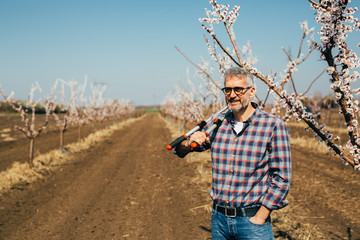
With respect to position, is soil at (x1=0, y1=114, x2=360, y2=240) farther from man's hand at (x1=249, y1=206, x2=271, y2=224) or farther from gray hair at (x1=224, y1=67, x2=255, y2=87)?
gray hair at (x1=224, y1=67, x2=255, y2=87)

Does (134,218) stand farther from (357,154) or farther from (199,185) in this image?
(357,154)

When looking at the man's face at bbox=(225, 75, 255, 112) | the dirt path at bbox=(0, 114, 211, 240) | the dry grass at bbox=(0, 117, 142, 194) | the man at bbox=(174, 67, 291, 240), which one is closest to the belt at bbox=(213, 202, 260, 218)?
the man at bbox=(174, 67, 291, 240)

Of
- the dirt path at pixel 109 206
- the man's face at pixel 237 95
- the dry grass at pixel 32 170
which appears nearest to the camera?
the man's face at pixel 237 95

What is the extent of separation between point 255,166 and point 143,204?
17.8 ft

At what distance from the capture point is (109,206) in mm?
6902

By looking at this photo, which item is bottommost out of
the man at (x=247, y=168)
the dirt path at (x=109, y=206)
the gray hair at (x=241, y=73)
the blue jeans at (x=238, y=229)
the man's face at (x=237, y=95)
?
the dirt path at (x=109, y=206)

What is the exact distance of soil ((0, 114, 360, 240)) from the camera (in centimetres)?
548

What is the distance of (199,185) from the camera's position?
27.8 ft

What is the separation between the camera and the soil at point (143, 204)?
548 cm

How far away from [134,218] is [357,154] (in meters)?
5.01

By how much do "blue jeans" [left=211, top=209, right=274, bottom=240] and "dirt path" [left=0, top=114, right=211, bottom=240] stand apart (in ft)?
10.4

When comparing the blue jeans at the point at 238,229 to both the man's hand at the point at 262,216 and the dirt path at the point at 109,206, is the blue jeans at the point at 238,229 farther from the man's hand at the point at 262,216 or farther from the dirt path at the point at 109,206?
the dirt path at the point at 109,206

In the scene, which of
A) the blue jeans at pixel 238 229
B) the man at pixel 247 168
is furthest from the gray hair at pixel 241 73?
the blue jeans at pixel 238 229

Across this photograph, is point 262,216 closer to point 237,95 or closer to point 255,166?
point 255,166
